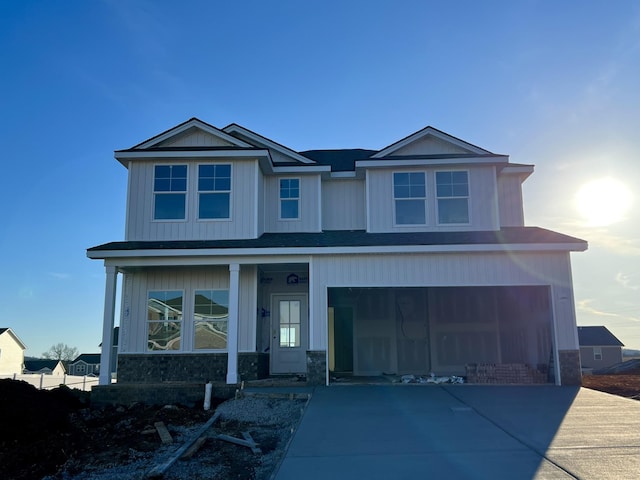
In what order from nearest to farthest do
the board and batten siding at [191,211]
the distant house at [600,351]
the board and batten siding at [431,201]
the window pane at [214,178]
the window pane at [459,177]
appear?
the board and batten siding at [191,211] < the window pane at [214,178] < the board and batten siding at [431,201] < the window pane at [459,177] < the distant house at [600,351]

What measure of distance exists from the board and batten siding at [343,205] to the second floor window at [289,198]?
844mm

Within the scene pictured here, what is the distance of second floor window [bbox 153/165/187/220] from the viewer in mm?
14000

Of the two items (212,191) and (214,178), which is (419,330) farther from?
(214,178)

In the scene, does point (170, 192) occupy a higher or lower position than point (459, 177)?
lower

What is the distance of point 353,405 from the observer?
9.88m

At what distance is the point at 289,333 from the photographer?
590 inches

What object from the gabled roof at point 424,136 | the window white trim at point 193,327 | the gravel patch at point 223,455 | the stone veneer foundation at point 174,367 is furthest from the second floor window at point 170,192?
the gravel patch at point 223,455

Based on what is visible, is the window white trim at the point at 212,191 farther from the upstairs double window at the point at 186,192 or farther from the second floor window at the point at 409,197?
the second floor window at the point at 409,197

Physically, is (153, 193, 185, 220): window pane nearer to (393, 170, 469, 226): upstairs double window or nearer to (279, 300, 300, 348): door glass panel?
(279, 300, 300, 348): door glass panel

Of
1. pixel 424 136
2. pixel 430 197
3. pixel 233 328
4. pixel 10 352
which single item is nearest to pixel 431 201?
pixel 430 197

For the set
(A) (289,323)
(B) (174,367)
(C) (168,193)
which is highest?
(C) (168,193)

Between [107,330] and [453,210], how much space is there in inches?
362

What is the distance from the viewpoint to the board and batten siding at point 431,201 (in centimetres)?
1436

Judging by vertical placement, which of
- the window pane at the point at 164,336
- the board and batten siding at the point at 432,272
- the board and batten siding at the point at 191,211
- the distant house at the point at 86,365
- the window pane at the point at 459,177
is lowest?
the distant house at the point at 86,365
